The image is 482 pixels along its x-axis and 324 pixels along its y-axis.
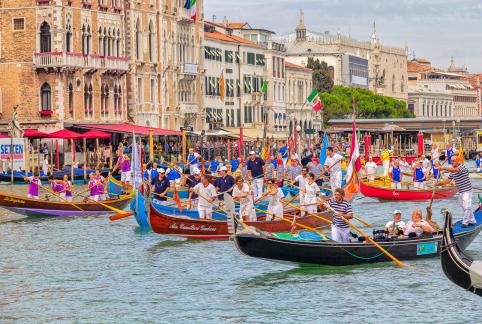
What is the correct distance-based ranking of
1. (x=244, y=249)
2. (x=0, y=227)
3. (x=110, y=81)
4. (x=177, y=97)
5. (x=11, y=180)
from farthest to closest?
(x=177, y=97)
(x=110, y=81)
(x=11, y=180)
(x=0, y=227)
(x=244, y=249)

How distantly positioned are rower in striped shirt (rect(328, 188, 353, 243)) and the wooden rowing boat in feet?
44.3

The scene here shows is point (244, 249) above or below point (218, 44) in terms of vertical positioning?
below

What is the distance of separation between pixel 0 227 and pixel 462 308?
1768cm

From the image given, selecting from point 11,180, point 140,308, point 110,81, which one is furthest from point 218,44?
point 140,308

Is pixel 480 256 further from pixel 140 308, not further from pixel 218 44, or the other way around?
pixel 218 44

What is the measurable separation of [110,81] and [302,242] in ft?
142

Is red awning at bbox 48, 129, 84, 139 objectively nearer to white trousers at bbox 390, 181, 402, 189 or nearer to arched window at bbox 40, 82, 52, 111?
arched window at bbox 40, 82, 52, 111

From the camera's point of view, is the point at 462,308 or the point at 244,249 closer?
the point at 462,308

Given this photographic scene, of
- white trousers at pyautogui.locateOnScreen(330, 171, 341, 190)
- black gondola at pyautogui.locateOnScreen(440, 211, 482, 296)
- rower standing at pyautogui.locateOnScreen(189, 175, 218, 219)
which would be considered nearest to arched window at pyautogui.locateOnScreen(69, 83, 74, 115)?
white trousers at pyautogui.locateOnScreen(330, 171, 341, 190)

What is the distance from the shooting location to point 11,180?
2036 inches

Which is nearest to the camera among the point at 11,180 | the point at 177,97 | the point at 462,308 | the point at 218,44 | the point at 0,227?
the point at 462,308

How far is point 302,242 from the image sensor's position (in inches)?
961

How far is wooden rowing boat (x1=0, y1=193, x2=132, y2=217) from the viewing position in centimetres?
3675

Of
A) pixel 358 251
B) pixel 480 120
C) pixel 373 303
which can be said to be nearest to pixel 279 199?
pixel 358 251
